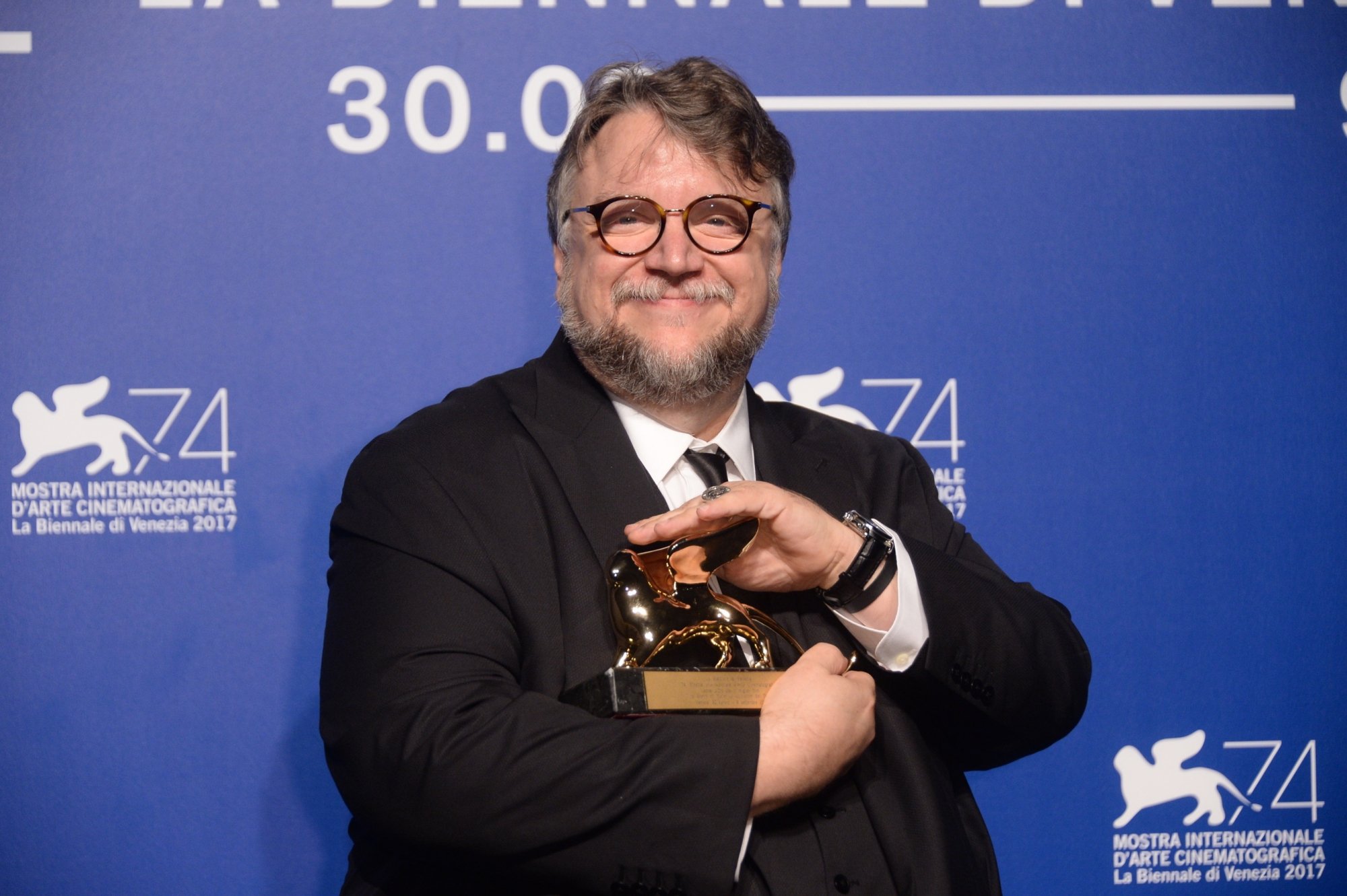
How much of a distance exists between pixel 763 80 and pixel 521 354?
82 centimetres

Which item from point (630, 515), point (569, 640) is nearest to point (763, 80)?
point (630, 515)

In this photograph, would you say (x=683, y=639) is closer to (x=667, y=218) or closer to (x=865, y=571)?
(x=865, y=571)

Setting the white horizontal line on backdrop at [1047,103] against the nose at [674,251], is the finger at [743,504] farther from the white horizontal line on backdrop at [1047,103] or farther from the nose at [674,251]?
the white horizontal line on backdrop at [1047,103]

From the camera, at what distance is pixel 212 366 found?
2.48 metres

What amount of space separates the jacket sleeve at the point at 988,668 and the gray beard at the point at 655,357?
15.4 inches

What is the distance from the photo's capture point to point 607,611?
5.30ft

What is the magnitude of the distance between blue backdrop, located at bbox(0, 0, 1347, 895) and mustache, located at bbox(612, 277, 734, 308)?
808mm

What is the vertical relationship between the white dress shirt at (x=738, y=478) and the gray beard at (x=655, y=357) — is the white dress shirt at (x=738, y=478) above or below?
below

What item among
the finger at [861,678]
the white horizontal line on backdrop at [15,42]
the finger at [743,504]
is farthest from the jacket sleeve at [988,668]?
the white horizontal line on backdrop at [15,42]

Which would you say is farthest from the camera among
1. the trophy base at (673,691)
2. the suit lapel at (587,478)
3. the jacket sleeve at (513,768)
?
the suit lapel at (587,478)

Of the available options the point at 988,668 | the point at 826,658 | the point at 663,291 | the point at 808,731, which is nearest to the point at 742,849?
the point at 808,731

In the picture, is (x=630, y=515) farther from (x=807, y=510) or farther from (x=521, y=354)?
(x=521, y=354)

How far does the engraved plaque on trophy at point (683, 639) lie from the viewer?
4.75 ft

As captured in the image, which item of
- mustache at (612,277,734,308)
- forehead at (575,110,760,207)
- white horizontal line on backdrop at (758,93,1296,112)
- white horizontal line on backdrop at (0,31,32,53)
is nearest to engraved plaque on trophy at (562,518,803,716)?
mustache at (612,277,734,308)
